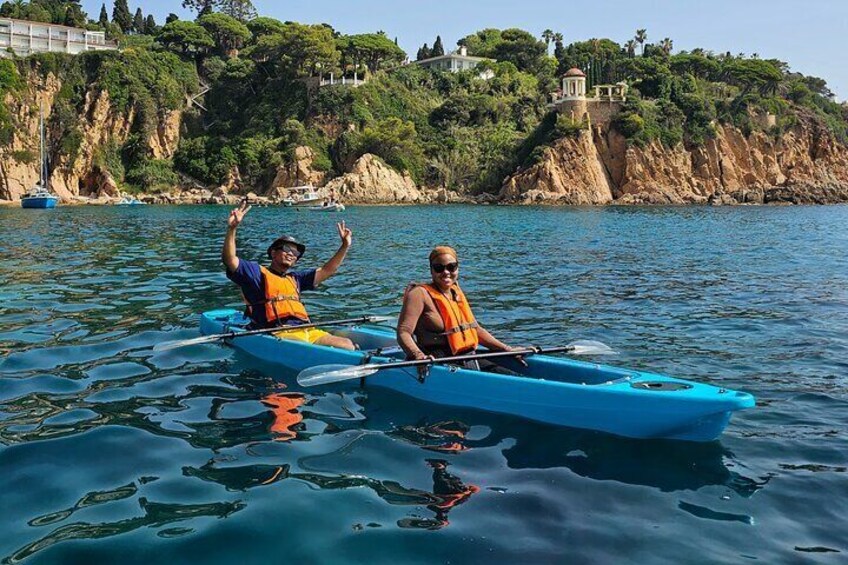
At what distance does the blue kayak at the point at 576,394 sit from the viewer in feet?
21.4

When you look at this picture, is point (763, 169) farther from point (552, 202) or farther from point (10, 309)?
point (10, 309)

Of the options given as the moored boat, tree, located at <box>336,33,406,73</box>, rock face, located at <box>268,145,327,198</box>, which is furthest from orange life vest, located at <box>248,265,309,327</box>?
tree, located at <box>336,33,406,73</box>

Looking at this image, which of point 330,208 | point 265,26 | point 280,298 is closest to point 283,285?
point 280,298

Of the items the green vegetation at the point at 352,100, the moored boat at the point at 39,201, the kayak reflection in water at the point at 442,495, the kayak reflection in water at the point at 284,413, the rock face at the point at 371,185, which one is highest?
the green vegetation at the point at 352,100

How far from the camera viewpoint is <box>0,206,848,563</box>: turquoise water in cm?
483

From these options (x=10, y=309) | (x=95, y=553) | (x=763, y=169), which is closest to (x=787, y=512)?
(x=95, y=553)

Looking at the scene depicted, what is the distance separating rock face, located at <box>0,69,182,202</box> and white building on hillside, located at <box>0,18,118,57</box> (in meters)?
7.93

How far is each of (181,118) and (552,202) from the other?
48.3 m

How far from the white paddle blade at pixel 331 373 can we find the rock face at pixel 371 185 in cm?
7203

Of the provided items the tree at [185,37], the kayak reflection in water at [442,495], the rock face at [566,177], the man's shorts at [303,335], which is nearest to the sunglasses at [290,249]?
the man's shorts at [303,335]

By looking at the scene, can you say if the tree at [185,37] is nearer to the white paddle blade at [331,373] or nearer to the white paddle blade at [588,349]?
the white paddle blade at [331,373]

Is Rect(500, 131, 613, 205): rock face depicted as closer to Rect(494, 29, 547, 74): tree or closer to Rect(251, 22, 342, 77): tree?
Rect(251, 22, 342, 77): tree

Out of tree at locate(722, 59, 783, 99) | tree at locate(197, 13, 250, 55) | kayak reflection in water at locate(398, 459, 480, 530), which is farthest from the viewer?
tree at locate(197, 13, 250, 55)

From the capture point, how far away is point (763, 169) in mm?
89312
